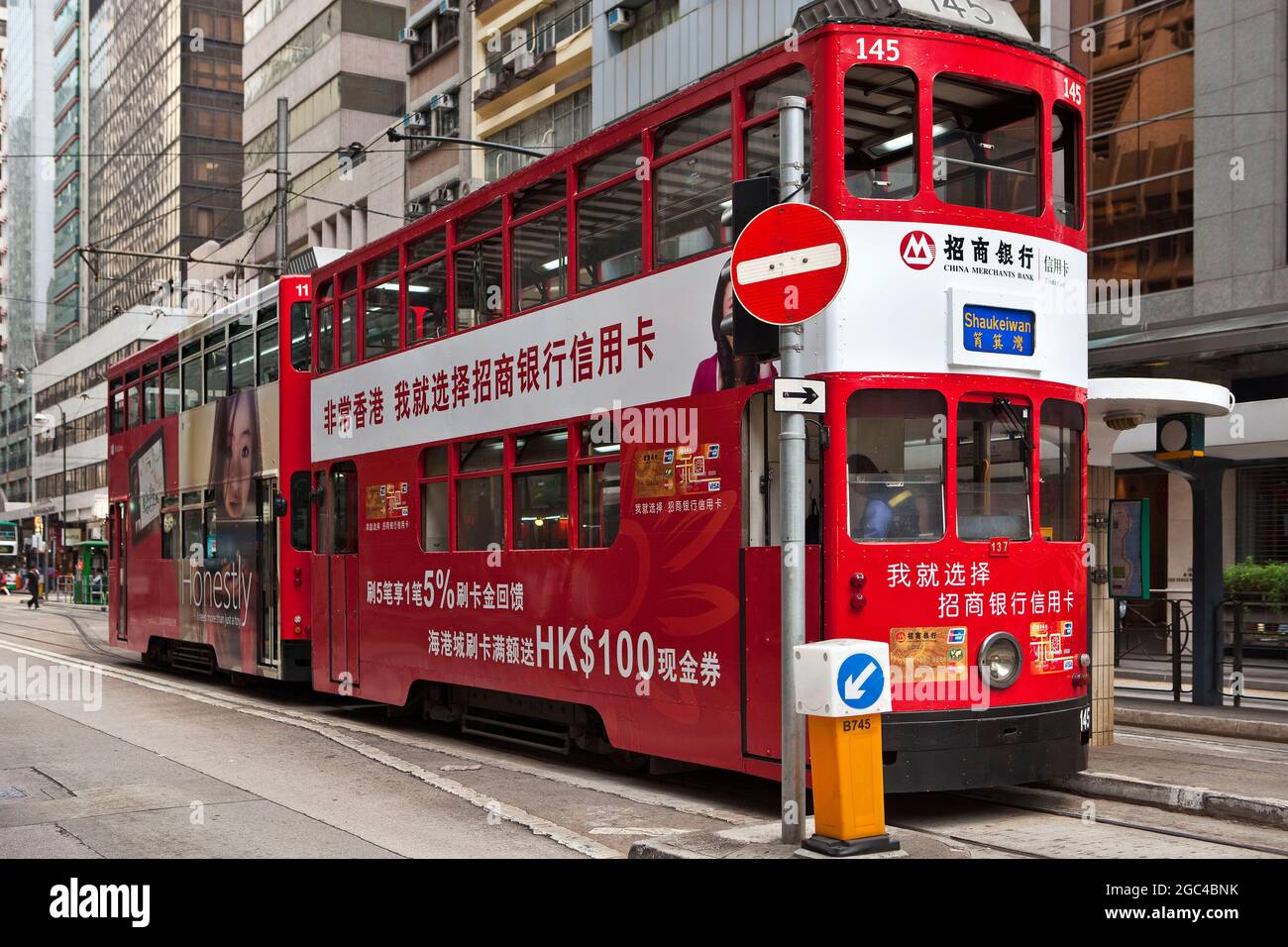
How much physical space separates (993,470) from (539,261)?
396 centimetres

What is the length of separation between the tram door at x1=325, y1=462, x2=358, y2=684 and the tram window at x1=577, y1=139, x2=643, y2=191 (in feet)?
15.7

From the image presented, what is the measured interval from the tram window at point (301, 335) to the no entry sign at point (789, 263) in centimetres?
873

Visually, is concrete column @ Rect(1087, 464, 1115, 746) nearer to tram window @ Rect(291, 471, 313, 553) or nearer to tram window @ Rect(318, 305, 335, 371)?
tram window @ Rect(318, 305, 335, 371)

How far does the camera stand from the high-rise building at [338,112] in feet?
144

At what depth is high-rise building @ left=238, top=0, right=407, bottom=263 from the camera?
43750 millimetres

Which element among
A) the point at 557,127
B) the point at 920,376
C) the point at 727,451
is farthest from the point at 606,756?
the point at 557,127

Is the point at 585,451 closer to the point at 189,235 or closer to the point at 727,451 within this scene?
the point at 727,451

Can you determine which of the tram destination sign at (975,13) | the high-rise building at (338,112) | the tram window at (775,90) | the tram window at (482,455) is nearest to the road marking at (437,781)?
the tram window at (482,455)

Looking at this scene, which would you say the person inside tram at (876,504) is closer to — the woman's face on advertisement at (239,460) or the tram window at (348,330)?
the tram window at (348,330)

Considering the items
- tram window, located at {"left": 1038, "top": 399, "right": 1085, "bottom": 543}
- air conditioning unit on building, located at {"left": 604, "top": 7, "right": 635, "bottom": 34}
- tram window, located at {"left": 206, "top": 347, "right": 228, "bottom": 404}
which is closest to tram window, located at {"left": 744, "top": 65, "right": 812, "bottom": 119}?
tram window, located at {"left": 1038, "top": 399, "right": 1085, "bottom": 543}

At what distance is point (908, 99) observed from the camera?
8336 mm

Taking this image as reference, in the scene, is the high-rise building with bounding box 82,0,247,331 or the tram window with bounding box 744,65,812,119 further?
the high-rise building with bounding box 82,0,247,331

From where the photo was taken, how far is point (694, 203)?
357 inches

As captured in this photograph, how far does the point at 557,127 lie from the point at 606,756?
1008 inches
